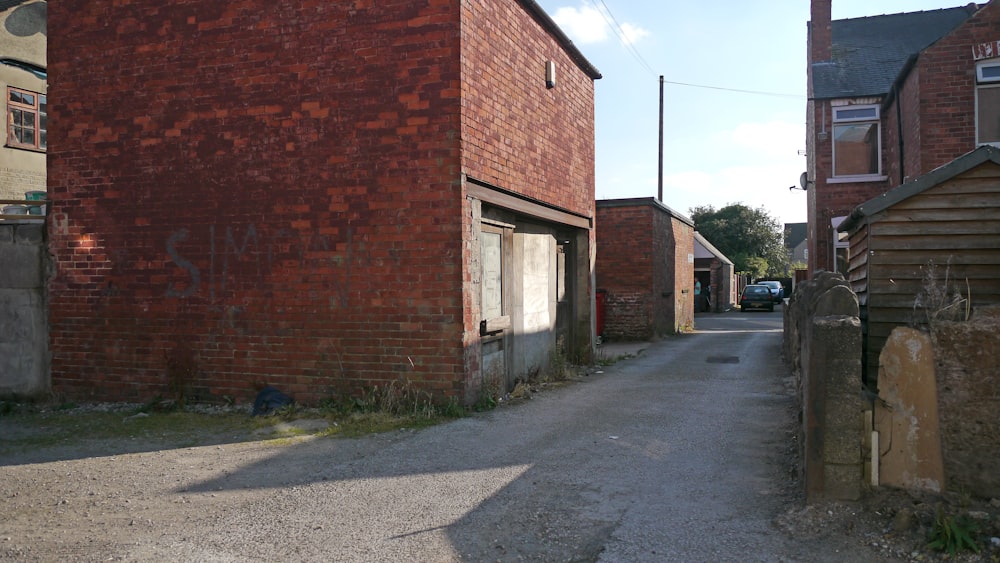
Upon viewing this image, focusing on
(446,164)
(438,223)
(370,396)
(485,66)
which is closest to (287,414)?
(370,396)

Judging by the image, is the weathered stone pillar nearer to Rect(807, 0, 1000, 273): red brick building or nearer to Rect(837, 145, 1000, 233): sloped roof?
Rect(837, 145, 1000, 233): sloped roof

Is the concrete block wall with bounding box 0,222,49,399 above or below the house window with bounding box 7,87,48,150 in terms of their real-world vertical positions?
below

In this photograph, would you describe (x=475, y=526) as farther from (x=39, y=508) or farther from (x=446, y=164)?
(x=446, y=164)

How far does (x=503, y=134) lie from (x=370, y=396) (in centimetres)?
360

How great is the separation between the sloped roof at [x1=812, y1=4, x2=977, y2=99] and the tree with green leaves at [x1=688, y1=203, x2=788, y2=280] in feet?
105

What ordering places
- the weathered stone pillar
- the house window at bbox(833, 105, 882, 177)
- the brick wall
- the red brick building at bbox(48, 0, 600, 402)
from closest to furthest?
the weathered stone pillar
the red brick building at bbox(48, 0, 600, 402)
the brick wall
the house window at bbox(833, 105, 882, 177)

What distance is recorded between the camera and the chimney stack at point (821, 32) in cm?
1900

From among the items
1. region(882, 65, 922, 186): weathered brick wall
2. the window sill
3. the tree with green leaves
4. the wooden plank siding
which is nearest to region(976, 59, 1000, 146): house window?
region(882, 65, 922, 186): weathered brick wall

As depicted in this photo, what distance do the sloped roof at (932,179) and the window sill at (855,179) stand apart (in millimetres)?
11013

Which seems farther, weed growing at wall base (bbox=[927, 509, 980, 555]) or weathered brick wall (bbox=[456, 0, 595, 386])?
weathered brick wall (bbox=[456, 0, 595, 386])

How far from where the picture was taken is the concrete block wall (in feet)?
30.3

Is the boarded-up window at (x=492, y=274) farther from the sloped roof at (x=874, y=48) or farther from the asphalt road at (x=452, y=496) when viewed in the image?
the sloped roof at (x=874, y=48)

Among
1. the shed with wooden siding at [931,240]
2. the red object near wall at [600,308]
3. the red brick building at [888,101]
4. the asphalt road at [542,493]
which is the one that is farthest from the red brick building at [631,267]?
the shed with wooden siding at [931,240]

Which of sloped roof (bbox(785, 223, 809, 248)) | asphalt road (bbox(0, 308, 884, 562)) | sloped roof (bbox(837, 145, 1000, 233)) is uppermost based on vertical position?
sloped roof (bbox(785, 223, 809, 248))
